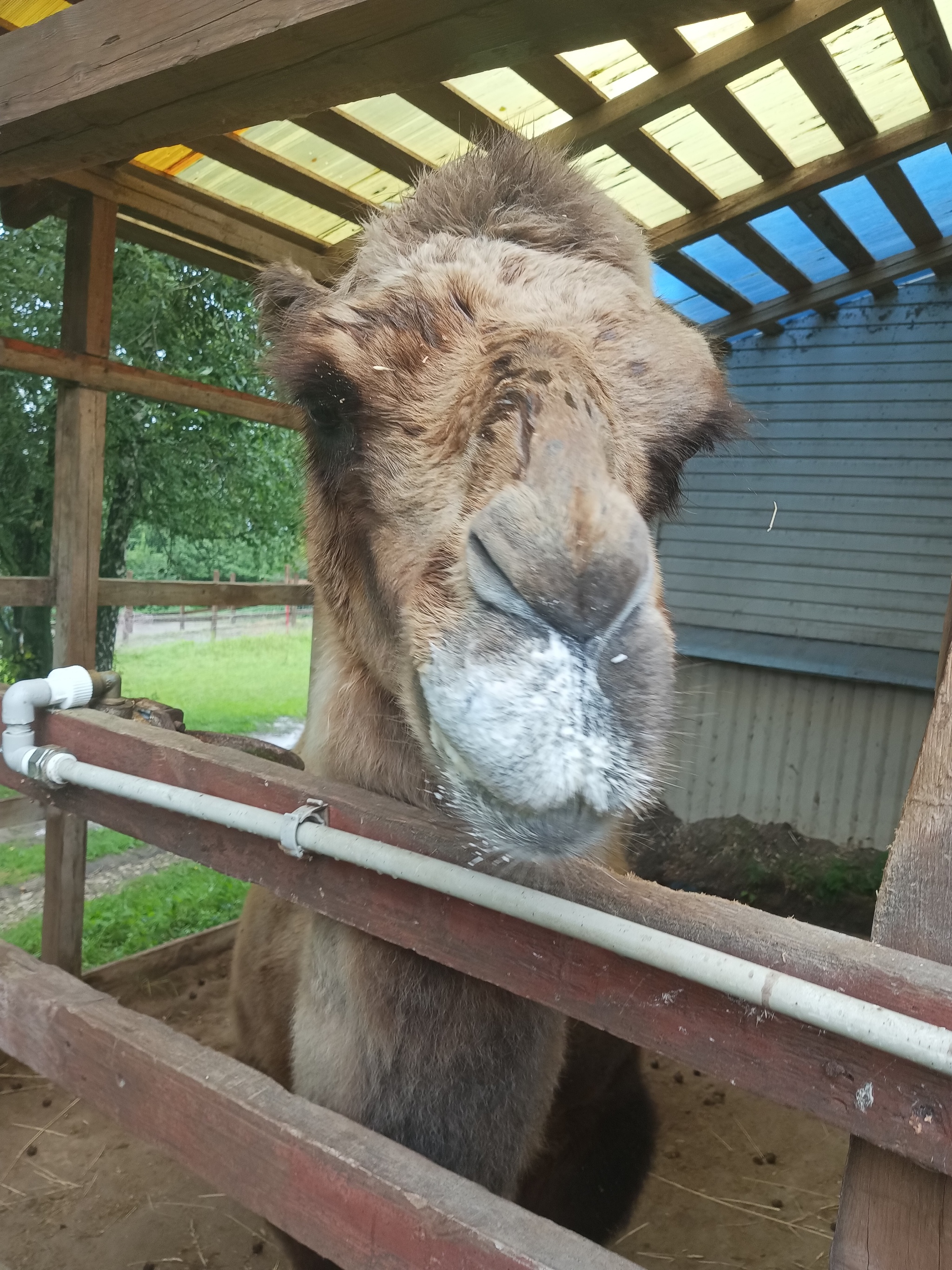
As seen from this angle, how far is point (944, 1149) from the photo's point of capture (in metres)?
0.87

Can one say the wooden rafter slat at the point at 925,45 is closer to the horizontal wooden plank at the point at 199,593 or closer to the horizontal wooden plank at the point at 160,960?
the horizontal wooden plank at the point at 199,593

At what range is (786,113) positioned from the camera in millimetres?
4430

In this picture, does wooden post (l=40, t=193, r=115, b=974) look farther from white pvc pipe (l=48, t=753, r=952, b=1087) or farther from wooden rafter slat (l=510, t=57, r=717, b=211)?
white pvc pipe (l=48, t=753, r=952, b=1087)

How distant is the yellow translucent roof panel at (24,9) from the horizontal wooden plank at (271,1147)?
365 cm

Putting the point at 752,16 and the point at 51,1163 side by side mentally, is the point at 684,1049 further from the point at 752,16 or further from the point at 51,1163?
the point at 752,16

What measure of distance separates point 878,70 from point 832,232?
201 cm

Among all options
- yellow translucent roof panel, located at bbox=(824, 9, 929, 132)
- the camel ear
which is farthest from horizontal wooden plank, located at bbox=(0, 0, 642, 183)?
yellow translucent roof panel, located at bbox=(824, 9, 929, 132)

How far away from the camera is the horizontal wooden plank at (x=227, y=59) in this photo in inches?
57.2

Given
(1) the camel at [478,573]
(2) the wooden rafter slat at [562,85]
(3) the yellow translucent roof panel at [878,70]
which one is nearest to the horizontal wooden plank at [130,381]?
(1) the camel at [478,573]

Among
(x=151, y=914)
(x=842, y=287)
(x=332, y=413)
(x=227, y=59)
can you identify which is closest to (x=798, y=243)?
(x=842, y=287)

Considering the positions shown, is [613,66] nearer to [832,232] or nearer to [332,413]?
[332,413]

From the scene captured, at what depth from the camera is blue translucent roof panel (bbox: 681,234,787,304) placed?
6.17m

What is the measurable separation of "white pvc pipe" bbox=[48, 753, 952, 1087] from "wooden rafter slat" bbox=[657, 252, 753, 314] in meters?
5.05

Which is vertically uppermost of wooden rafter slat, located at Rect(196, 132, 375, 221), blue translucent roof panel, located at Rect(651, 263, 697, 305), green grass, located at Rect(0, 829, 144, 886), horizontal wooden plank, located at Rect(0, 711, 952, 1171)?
blue translucent roof panel, located at Rect(651, 263, 697, 305)
